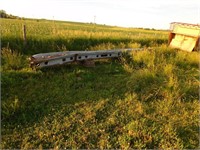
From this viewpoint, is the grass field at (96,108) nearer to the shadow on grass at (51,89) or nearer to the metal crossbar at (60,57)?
the shadow on grass at (51,89)

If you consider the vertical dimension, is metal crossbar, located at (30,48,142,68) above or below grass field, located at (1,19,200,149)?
above

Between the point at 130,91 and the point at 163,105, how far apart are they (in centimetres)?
87

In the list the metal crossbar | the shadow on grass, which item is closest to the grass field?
the shadow on grass

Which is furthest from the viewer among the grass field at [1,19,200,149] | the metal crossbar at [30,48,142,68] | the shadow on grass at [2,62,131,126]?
the metal crossbar at [30,48,142,68]

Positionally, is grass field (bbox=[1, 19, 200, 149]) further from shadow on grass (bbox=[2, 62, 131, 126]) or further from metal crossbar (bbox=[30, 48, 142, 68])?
metal crossbar (bbox=[30, 48, 142, 68])

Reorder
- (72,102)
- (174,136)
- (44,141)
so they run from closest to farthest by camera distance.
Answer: (44,141) < (174,136) < (72,102)

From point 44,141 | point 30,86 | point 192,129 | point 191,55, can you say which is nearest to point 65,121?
point 44,141

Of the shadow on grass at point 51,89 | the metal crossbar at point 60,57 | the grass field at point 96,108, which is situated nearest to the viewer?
the grass field at point 96,108

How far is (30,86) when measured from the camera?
498cm

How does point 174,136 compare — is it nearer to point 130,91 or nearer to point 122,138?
point 122,138

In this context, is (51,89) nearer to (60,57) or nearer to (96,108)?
(60,57)

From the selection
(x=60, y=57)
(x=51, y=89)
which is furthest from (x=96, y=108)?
(x=60, y=57)

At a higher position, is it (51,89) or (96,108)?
(51,89)

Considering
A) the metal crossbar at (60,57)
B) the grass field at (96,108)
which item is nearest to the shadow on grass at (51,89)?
the grass field at (96,108)
